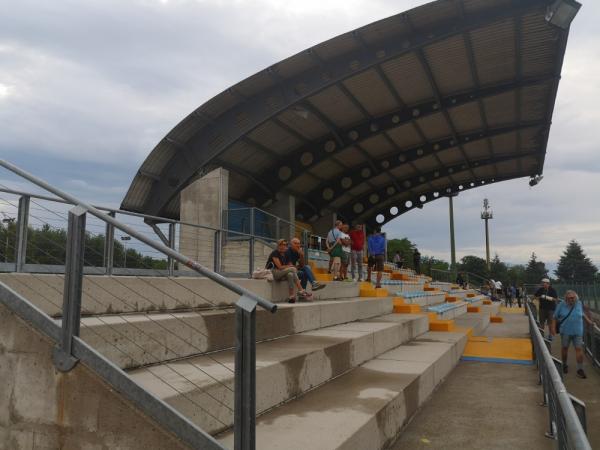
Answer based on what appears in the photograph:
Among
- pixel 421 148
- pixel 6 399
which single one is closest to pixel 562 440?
pixel 6 399

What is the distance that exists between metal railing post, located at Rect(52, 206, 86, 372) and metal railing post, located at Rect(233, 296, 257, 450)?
113 centimetres

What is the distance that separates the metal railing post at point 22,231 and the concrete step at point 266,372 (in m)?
2.16

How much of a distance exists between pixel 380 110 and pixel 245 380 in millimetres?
17503

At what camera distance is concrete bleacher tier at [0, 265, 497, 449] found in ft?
10.5

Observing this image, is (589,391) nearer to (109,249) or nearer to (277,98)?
(109,249)

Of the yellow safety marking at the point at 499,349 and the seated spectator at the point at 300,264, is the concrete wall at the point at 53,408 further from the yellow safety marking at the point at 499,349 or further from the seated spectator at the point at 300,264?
the yellow safety marking at the point at 499,349

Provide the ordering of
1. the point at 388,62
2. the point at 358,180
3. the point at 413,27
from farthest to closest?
the point at 358,180 < the point at 388,62 < the point at 413,27

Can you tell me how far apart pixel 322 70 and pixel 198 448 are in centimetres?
1429

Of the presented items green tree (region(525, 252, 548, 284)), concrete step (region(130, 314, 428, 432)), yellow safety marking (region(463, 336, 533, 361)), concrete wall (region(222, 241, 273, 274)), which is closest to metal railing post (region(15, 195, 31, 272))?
concrete step (region(130, 314, 428, 432))

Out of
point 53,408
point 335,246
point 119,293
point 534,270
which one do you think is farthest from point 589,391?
point 534,270

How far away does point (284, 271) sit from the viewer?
7.95m

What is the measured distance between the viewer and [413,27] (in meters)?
13.8

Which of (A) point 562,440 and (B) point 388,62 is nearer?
(A) point 562,440

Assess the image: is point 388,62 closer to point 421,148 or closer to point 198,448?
point 421,148
